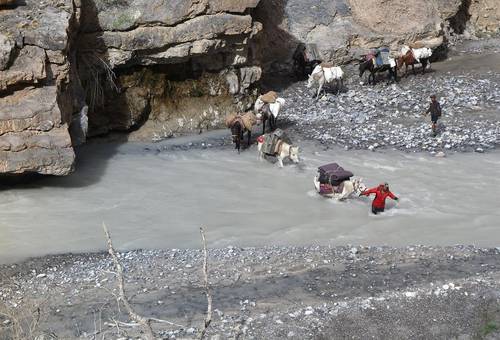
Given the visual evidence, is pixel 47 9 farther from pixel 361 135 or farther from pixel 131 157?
pixel 361 135

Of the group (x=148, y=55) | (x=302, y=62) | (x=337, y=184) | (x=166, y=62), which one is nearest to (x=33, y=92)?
(x=148, y=55)

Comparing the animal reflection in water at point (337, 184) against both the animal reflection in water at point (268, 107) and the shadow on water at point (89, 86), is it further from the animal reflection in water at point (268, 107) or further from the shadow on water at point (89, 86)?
the shadow on water at point (89, 86)

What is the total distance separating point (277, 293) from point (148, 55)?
9.33 m

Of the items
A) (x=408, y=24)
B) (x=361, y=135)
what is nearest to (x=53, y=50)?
(x=361, y=135)

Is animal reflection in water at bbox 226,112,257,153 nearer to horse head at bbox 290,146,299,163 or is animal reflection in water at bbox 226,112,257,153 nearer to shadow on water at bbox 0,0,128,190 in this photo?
horse head at bbox 290,146,299,163

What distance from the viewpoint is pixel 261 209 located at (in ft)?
38.0

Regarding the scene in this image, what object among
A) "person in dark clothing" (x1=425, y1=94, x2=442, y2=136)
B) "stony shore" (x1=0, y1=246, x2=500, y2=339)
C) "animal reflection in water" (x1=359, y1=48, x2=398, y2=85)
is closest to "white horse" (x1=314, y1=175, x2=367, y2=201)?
"stony shore" (x1=0, y1=246, x2=500, y2=339)

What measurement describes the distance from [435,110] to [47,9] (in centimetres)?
920

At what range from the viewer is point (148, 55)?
15805mm

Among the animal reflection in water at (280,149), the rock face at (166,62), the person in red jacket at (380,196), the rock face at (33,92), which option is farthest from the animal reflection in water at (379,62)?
the rock face at (33,92)

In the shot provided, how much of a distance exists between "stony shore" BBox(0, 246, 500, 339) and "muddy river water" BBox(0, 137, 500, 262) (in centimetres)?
67

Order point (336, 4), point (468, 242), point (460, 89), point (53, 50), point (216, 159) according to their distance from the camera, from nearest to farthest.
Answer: point (468, 242) → point (53, 50) → point (216, 159) → point (460, 89) → point (336, 4)

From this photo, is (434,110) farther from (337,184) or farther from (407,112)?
(337,184)

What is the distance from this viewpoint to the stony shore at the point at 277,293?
289 inches
